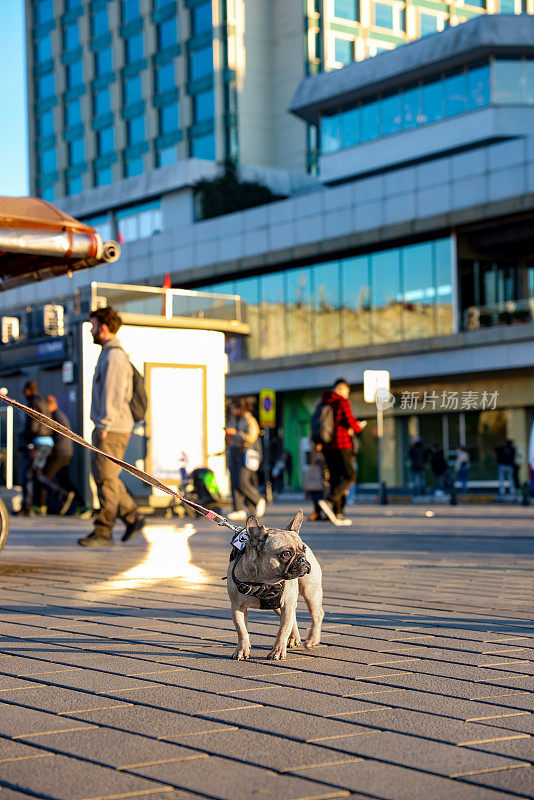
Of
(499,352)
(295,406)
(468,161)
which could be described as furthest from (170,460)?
(295,406)

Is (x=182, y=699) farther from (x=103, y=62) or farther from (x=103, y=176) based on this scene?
(x=103, y=62)

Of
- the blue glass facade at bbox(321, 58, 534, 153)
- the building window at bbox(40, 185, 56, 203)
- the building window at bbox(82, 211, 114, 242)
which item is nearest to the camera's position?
the blue glass facade at bbox(321, 58, 534, 153)

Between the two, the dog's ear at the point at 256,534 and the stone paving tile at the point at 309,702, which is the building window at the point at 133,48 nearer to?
the dog's ear at the point at 256,534

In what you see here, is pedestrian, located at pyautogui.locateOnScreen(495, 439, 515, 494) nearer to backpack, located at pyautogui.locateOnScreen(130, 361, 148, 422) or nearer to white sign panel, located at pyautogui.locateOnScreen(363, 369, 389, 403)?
white sign panel, located at pyautogui.locateOnScreen(363, 369, 389, 403)

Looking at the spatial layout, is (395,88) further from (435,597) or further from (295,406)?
(435,597)

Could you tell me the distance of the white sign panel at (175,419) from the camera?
59.4ft

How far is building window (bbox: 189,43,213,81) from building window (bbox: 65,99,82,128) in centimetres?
1052

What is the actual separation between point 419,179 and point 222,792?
40.2 metres

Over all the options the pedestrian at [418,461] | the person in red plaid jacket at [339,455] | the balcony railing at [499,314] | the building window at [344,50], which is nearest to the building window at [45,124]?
the building window at [344,50]

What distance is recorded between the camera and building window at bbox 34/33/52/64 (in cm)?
8031

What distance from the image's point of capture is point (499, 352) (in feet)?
125

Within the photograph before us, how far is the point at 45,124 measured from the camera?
3187 inches

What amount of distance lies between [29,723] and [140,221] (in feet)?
213

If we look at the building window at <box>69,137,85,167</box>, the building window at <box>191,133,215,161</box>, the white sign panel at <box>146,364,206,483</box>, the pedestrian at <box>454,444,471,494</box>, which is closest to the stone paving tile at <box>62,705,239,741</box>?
the white sign panel at <box>146,364,206,483</box>
